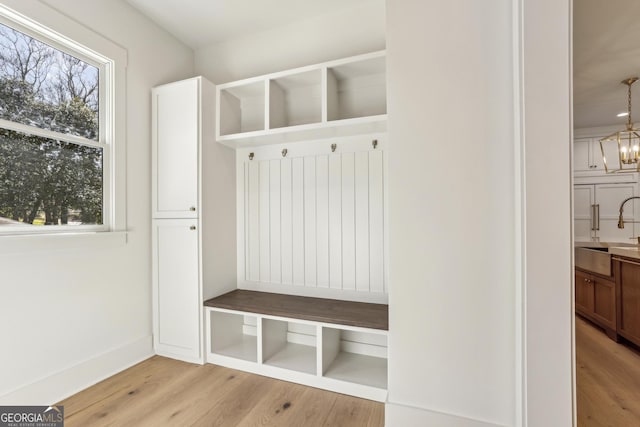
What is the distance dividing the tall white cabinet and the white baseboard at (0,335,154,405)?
152mm

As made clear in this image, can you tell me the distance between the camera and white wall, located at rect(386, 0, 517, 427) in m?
1.28

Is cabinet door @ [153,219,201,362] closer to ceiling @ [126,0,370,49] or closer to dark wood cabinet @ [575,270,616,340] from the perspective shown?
ceiling @ [126,0,370,49]

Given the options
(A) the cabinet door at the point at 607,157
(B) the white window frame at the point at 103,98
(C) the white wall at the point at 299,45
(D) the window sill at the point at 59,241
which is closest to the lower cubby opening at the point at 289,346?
(D) the window sill at the point at 59,241

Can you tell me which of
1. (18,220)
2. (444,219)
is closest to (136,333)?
(18,220)

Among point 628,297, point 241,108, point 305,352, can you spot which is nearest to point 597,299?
point 628,297

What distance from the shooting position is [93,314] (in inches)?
75.5

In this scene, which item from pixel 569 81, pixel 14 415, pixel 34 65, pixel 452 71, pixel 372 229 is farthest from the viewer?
pixel 372 229

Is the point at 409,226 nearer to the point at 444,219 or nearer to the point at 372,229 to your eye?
the point at 444,219

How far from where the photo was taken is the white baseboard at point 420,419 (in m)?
1.32

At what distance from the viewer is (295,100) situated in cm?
239

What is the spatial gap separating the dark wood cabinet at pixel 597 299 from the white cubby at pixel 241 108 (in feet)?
11.5

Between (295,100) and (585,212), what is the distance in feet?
15.8

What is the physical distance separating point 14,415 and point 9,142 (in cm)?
142

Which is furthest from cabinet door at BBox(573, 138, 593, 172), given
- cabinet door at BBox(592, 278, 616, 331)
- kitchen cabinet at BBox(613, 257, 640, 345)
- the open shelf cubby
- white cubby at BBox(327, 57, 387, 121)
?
the open shelf cubby
